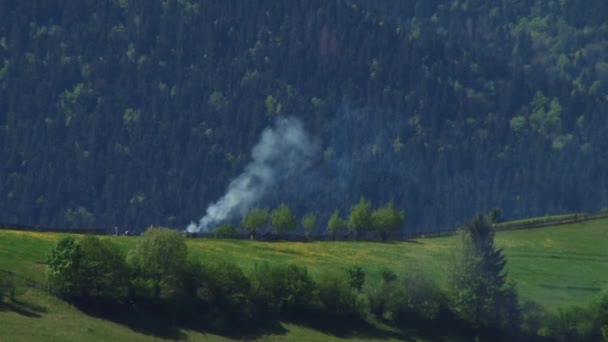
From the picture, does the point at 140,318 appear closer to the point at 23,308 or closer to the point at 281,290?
the point at 23,308

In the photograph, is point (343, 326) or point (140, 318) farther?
point (343, 326)

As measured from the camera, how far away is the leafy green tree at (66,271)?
503 feet

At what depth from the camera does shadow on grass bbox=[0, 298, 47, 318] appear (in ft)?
482

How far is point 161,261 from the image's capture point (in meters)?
161

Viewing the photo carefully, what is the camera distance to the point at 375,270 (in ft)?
614

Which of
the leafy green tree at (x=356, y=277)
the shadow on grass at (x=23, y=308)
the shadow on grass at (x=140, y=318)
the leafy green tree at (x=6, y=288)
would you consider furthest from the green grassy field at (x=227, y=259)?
the leafy green tree at (x=356, y=277)

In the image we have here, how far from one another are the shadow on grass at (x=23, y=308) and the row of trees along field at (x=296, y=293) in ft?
14.3

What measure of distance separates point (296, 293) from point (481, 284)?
22.1 m

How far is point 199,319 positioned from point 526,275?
53.3 meters

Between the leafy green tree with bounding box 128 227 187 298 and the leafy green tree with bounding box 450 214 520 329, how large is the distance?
30.0m

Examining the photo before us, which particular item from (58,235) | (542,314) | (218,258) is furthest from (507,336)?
(58,235)

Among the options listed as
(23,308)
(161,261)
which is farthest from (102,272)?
(23,308)

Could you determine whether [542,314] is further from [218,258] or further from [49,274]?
[49,274]

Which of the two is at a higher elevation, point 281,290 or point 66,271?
point 66,271
